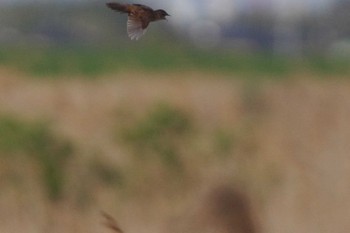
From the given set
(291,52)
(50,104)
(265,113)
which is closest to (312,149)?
(265,113)

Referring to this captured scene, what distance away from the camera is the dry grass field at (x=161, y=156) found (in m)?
3.73

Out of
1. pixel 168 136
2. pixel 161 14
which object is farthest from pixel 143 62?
pixel 161 14

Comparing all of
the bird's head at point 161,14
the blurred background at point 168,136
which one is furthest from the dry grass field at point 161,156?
the bird's head at point 161,14

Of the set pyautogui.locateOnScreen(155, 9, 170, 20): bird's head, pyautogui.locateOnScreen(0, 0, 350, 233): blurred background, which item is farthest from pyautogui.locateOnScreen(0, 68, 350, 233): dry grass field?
pyautogui.locateOnScreen(155, 9, 170, 20): bird's head

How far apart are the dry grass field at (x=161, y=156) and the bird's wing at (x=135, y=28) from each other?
2.16 meters

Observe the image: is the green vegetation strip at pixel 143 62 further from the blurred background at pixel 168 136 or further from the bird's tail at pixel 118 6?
the bird's tail at pixel 118 6

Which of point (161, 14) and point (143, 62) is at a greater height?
point (161, 14)

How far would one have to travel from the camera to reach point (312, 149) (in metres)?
4.95

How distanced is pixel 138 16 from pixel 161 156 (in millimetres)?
3558

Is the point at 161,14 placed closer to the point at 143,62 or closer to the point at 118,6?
the point at 118,6

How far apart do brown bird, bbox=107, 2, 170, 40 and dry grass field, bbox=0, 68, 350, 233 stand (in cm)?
214

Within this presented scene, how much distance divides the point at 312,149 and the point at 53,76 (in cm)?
137

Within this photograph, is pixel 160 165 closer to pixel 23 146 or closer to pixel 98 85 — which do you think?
pixel 23 146

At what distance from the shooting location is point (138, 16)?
2.53 feet
